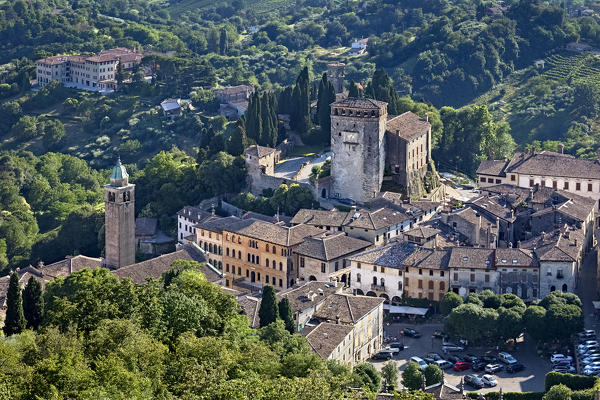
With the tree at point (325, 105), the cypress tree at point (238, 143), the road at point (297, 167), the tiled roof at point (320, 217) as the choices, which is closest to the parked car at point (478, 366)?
the tiled roof at point (320, 217)

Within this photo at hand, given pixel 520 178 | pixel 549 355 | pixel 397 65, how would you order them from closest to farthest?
pixel 549 355 → pixel 520 178 → pixel 397 65

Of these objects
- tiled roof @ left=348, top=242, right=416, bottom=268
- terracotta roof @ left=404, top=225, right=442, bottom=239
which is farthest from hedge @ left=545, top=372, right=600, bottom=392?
terracotta roof @ left=404, top=225, right=442, bottom=239

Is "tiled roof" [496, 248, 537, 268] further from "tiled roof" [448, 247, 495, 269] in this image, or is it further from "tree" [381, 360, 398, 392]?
"tree" [381, 360, 398, 392]

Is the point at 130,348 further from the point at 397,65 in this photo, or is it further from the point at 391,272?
the point at 397,65

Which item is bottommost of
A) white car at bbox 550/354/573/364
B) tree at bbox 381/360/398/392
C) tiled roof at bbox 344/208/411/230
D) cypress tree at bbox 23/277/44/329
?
white car at bbox 550/354/573/364

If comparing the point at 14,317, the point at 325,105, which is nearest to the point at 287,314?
the point at 14,317

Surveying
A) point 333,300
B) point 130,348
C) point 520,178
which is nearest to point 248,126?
point 520,178

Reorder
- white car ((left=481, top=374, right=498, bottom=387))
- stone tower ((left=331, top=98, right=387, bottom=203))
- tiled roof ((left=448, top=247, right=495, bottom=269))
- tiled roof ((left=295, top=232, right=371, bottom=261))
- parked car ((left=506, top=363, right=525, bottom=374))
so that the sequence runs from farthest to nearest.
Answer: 1. stone tower ((left=331, top=98, right=387, bottom=203))
2. tiled roof ((left=295, top=232, right=371, bottom=261))
3. tiled roof ((left=448, top=247, right=495, bottom=269))
4. parked car ((left=506, top=363, right=525, bottom=374))
5. white car ((left=481, top=374, right=498, bottom=387))
